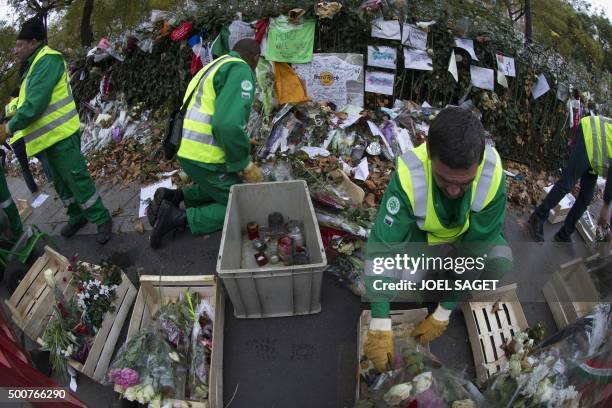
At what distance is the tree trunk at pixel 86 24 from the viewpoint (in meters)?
10.5

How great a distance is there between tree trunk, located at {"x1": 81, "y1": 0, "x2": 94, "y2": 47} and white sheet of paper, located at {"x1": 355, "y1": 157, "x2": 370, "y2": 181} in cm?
965

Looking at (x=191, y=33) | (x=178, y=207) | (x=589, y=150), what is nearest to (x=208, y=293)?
(x=178, y=207)

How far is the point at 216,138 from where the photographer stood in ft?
10.3

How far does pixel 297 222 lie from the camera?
3801mm

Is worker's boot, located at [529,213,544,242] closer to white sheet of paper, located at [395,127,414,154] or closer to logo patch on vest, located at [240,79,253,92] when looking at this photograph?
white sheet of paper, located at [395,127,414,154]

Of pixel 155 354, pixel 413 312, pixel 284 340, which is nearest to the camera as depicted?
pixel 155 354

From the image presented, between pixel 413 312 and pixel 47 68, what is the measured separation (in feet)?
11.9

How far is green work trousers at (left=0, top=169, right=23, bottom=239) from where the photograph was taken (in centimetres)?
358

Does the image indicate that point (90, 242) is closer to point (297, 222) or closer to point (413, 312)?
point (297, 222)

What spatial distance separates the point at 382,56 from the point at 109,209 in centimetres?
408

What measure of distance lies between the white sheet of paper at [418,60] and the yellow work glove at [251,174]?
9.77ft

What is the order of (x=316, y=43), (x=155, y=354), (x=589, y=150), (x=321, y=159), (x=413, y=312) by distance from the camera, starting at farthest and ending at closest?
1. (x=316, y=43)
2. (x=321, y=159)
3. (x=589, y=150)
4. (x=413, y=312)
5. (x=155, y=354)

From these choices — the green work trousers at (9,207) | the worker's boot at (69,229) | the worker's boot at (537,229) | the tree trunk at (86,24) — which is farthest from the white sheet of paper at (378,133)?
the tree trunk at (86,24)

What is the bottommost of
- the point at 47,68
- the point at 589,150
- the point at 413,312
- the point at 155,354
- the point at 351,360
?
the point at 351,360
